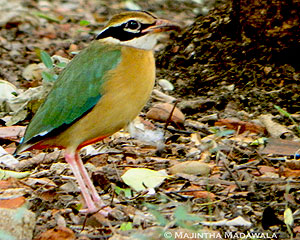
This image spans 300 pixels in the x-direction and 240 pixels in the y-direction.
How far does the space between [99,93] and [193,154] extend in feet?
4.34

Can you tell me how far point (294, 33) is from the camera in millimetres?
7051

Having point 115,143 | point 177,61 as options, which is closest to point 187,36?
point 177,61

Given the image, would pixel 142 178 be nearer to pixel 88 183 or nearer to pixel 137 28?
pixel 88 183

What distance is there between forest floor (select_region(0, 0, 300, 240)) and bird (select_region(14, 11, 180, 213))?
0.34 meters

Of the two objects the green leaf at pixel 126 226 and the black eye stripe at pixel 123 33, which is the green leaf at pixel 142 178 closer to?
the green leaf at pixel 126 226

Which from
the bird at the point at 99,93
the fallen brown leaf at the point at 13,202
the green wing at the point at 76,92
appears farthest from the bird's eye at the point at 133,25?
the fallen brown leaf at the point at 13,202

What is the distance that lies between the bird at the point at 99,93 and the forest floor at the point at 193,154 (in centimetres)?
34

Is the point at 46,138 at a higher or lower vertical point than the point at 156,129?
higher

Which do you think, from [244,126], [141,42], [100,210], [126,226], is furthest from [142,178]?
[244,126]

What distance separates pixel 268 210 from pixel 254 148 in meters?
1.55

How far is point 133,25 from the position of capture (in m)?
5.34

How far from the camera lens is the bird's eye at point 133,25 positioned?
5.32 meters

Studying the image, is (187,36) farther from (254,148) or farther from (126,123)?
(126,123)

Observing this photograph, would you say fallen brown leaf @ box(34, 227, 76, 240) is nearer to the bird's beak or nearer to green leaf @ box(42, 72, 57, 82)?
the bird's beak
